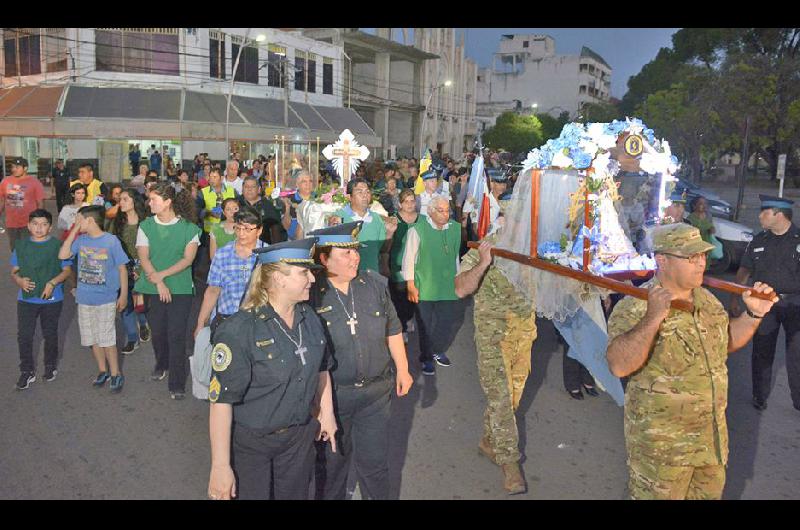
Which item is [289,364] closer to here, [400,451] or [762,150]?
[400,451]

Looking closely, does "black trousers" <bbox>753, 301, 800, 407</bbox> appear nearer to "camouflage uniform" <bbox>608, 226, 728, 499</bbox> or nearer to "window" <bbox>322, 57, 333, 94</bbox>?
"camouflage uniform" <bbox>608, 226, 728, 499</bbox>

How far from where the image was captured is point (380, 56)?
5156 centimetres

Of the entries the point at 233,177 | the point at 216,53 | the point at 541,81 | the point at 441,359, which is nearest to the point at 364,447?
the point at 441,359

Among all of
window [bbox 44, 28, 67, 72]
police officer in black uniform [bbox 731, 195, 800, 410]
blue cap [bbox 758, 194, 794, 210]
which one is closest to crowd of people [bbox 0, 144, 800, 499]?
police officer in black uniform [bbox 731, 195, 800, 410]

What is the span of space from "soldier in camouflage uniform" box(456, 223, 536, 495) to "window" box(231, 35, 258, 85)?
32.7 metres

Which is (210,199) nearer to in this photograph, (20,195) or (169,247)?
(20,195)

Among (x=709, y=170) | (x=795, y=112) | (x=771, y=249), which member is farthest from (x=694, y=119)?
(x=771, y=249)

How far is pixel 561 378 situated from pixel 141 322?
5.15 m

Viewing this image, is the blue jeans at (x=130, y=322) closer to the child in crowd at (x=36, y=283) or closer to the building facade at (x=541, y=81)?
the child in crowd at (x=36, y=283)

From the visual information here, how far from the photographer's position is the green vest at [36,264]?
6508 millimetres

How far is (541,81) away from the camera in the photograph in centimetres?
9156

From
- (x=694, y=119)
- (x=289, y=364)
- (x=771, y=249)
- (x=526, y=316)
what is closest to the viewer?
(x=289, y=364)

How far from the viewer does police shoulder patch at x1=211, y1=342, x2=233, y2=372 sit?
3127 millimetres

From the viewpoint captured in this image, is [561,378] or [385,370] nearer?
[385,370]
